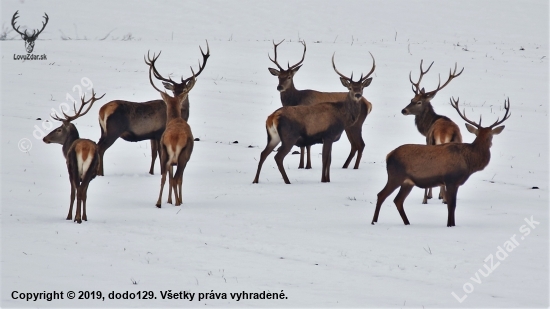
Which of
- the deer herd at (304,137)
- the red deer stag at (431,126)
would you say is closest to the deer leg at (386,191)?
the deer herd at (304,137)

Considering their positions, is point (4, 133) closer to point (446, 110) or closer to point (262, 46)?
point (446, 110)

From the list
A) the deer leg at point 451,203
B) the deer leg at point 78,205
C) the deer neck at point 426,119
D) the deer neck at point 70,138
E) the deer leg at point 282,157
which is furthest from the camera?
the deer neck at point 426,119

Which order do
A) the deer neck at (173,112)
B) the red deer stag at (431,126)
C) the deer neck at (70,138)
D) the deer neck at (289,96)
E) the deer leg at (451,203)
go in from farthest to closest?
1. the deer neck at (289,96)
2. the deer neck at (173,112)
3. the red deer stag at (431,126)
4. the deer neck at (70,138)
5. the deer leg at (451,203)

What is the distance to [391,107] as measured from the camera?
2141 cm

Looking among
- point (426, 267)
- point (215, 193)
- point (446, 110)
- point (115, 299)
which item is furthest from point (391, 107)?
point (115, 299)

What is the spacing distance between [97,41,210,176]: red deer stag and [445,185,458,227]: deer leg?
5.24m

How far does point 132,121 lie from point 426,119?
482 centimetres

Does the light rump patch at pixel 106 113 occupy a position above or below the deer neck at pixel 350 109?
below

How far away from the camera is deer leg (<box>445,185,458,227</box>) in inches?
393

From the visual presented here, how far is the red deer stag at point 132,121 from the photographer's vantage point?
13.6m

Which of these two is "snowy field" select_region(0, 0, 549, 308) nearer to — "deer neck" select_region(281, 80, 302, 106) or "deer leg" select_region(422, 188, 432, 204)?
"deer leg" select_region(422, 188, 432, 204)

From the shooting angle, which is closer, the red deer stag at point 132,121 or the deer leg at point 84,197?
the deer leg at point 84,197

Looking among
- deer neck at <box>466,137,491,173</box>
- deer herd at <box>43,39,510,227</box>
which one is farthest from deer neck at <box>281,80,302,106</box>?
deer neck at <box>466,137,491,173</box>

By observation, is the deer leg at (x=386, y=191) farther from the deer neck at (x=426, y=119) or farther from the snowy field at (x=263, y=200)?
the deer neck at (x=426, y=119)
